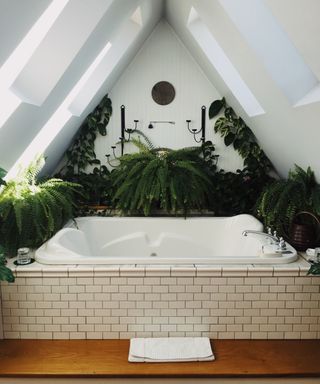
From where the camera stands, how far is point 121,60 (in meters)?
3.40

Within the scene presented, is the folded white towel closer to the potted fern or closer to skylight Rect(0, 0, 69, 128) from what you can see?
the potted fern

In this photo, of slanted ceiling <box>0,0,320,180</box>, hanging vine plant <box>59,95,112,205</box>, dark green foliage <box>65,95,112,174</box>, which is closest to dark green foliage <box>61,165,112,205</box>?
hanging vine plant <box>59,95,112,205</box>

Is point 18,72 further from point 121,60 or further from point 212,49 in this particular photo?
point 212,49

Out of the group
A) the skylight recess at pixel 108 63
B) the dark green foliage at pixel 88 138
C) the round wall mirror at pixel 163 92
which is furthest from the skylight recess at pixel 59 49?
the round wall mirror at pixel 163 92

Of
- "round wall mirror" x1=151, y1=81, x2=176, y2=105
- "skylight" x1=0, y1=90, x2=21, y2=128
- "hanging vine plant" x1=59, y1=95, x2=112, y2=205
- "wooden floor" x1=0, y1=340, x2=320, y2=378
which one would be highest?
"round wall mirror" x1=151, y1=81, x2=176, y2=105

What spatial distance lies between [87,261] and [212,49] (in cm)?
224

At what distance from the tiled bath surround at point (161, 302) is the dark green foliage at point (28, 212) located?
0.35 meters

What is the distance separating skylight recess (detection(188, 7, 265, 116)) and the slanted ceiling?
0.01m

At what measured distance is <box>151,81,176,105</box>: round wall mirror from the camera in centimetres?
390

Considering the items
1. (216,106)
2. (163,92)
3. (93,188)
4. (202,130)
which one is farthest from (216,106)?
(93,188)

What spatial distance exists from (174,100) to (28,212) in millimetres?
2134

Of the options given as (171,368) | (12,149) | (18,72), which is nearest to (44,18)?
(18,72)

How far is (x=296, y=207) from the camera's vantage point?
9.29 ft

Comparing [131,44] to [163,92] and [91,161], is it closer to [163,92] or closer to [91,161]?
[163,92]
